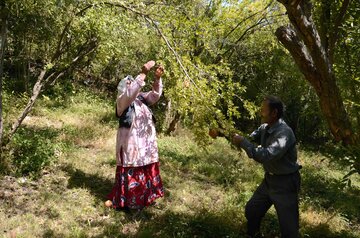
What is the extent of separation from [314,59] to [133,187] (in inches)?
115

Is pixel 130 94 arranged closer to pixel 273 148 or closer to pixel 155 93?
pixel 155 93

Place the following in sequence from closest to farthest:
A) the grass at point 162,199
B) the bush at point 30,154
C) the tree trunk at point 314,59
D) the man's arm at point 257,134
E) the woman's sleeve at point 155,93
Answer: the tree trunk at point 314,59 < the man's arm at point 257,134 < the grass at point 162,199 < the woman's sleeve at point 155,93 < the bush at point 30,154

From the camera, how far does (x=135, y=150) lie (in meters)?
4.85

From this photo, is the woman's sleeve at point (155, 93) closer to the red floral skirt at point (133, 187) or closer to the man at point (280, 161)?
the red floral skirt at point (133, 187)

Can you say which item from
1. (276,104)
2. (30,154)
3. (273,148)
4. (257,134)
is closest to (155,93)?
(257,134)

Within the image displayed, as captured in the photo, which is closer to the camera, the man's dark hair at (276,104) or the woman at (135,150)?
the man's dark hair at (276,104)

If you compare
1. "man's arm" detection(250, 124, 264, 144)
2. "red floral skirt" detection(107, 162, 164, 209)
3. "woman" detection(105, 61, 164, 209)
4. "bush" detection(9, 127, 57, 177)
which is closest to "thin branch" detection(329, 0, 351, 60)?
"man's arm" detection(250, 124, 264, 144)

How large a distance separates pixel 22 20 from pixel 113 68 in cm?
632

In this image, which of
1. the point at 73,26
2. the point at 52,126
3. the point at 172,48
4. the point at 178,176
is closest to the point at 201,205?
the point at 178,176

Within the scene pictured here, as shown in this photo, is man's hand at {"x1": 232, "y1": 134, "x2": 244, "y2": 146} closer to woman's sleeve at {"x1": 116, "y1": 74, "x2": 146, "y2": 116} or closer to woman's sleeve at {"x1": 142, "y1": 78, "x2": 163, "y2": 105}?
woman's sleeve at {"x1": 116, "y1": 74, "x2": 146, "y2": 116}

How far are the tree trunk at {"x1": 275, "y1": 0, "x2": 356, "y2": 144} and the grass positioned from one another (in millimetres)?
464

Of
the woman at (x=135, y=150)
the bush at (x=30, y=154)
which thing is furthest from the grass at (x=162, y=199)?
the woman at (x=135, y=150)

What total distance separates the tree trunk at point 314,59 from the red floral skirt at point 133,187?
2.58m

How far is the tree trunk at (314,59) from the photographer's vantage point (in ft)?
10.6
